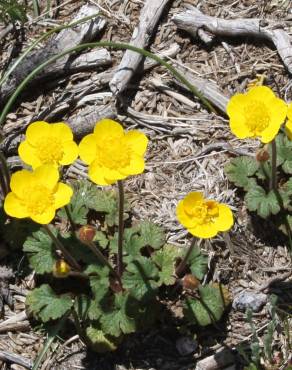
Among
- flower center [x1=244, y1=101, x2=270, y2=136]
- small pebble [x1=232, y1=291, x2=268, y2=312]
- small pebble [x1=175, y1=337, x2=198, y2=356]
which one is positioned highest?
flower center [x1=244, y1=101, x2=270, y2=136]

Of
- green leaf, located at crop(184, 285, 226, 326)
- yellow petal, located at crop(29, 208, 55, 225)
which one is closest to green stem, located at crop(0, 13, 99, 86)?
yellow petal, located at crop(29, 208, 55, 225)

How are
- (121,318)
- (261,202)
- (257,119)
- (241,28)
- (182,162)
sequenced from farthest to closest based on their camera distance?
(241,28)
(182,162)
(261,202)
(121,318)
(257,119)

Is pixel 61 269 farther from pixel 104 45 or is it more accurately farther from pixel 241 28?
pixel 241 28

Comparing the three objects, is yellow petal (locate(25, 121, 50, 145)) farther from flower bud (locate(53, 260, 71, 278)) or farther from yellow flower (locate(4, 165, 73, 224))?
flower bud (locate(53, 260, 71, 278))

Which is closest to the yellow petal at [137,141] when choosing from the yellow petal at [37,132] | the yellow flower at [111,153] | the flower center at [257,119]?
the yellow flower at [111,153]

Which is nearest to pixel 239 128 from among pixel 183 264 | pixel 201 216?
pixel 201 216

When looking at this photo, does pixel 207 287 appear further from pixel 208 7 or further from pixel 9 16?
pixel 9 16

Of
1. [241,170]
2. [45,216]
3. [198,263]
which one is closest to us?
[45,216]

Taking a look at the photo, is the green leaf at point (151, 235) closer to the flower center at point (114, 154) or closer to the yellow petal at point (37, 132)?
the flower center at point (114, 154)
